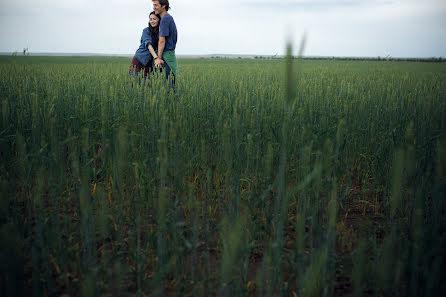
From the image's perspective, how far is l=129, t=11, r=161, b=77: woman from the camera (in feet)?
13.3

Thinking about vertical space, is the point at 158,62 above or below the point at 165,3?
below

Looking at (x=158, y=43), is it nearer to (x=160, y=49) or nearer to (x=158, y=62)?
(x=160, y=49)

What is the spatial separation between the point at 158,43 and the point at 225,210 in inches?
119

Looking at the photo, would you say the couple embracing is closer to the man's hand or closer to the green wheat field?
the man's hand

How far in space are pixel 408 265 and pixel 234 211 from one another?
731 millimetres

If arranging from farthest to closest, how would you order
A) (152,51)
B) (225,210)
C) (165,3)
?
(152,51) → (165,3) → (225,210)

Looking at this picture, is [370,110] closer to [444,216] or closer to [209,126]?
[209,126]

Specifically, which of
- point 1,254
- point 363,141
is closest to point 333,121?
point 363,141

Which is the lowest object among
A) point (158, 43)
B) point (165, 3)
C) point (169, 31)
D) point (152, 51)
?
point (152, 51)

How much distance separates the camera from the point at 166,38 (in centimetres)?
401

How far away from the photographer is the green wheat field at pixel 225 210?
1092 mm

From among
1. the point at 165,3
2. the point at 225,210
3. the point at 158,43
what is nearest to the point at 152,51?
the point at 158,43

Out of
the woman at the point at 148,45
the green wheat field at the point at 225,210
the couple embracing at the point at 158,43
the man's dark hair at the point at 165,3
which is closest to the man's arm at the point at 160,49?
the couple embracing at the point at 158,43

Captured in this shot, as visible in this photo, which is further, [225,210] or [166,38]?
[166,38]
